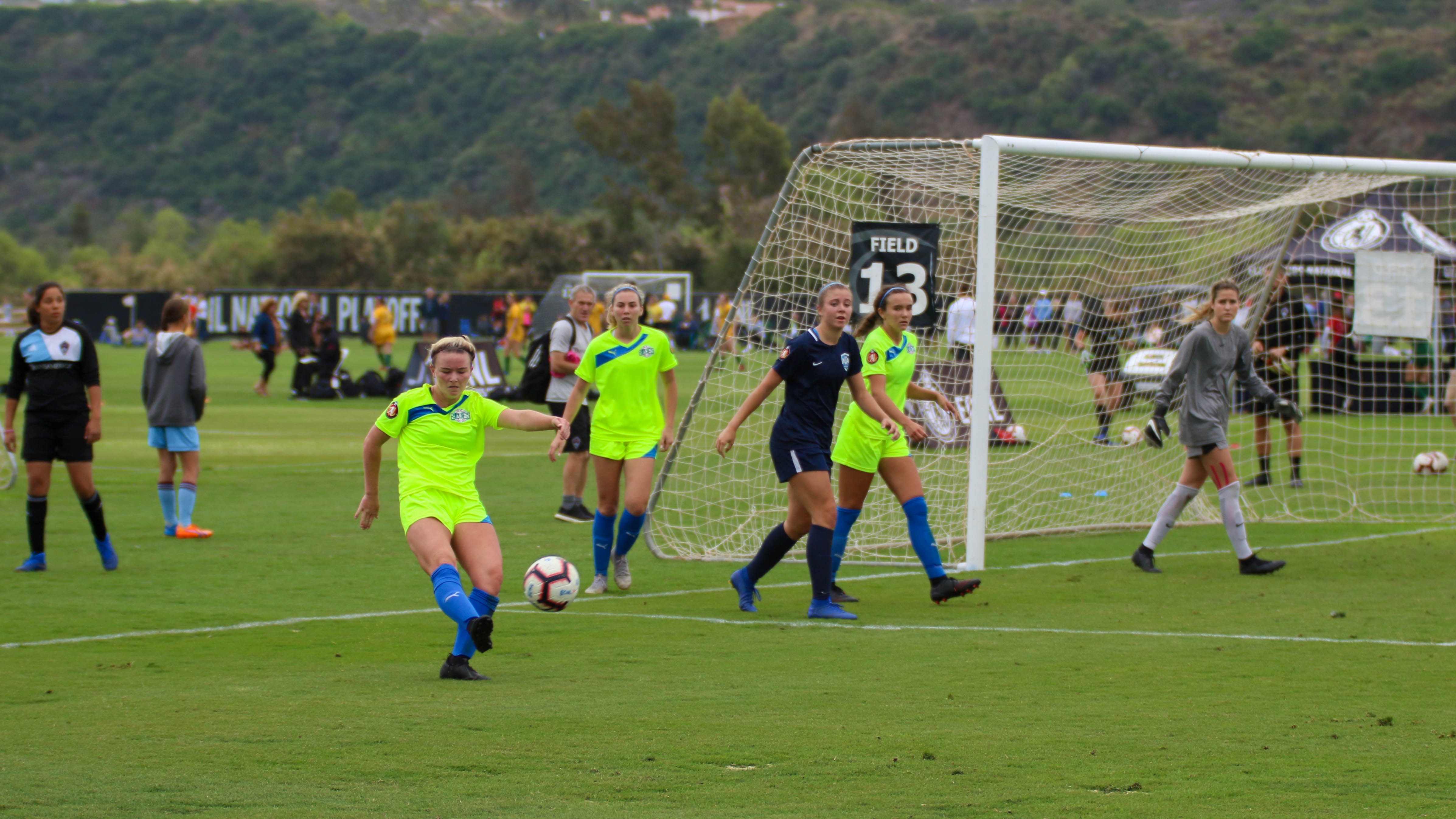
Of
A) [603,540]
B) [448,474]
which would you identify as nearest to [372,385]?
[603,540]

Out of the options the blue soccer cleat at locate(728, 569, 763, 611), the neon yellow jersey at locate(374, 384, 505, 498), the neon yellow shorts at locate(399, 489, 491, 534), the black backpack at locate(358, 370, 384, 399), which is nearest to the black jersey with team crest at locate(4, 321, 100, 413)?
the neon yellow jersey at locate(374, 384, 505, 498)

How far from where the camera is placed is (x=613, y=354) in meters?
9.21

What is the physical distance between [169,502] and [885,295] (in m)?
6.15

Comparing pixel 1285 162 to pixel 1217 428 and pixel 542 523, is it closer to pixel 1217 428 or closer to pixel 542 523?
pixel 1217 428

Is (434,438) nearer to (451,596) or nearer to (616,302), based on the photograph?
(451,596)

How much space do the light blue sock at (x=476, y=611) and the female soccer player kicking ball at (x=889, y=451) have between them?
2.47m

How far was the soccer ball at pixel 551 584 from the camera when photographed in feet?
22.4

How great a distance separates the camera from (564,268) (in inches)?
2872

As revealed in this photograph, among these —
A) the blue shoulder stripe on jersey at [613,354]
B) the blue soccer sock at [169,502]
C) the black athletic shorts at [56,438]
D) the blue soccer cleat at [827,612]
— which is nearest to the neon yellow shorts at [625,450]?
the blue shoulder stripe on jersey at [613,354]

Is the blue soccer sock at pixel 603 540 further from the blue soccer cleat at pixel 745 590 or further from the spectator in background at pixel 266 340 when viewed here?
the spectator in background at pixel 266 340

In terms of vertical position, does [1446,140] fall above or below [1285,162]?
above

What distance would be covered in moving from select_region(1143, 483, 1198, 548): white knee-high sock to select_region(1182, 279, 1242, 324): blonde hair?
1196 mm

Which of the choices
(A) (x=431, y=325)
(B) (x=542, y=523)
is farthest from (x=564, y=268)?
(B) (x=542, y=523)

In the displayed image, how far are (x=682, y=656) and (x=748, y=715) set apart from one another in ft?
4.36
